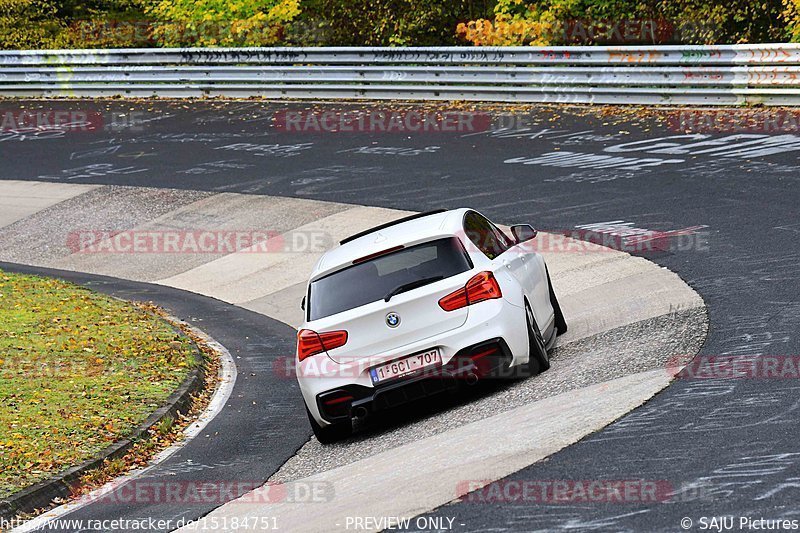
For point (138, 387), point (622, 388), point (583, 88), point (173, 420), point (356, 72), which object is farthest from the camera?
point (356, 72)

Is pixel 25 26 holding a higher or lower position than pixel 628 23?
higher

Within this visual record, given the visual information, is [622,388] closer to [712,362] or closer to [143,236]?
[712,362]

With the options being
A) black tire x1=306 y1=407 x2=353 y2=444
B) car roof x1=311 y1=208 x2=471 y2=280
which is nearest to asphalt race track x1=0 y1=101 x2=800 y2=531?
black tire x1=306 y1=407 x2=353 y2=444

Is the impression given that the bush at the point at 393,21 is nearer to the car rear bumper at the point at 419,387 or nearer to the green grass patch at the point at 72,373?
the green grass patch at the point at 72,373

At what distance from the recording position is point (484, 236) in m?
10.0

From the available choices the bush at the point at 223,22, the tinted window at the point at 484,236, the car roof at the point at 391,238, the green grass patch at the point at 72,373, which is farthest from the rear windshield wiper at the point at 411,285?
the bush at the point at 223,22

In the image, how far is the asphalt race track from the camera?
6883mm

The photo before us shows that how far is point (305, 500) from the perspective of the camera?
25.8 feet

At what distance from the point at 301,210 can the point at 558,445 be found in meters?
11.3

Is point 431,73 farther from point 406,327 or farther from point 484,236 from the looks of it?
point 406,327

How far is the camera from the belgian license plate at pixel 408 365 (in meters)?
9.00

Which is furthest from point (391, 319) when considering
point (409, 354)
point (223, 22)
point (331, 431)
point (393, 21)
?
point (223, 22)

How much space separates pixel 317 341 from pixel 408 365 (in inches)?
29.1

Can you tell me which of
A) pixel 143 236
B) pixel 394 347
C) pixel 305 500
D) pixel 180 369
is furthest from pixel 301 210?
pixel 305 500
